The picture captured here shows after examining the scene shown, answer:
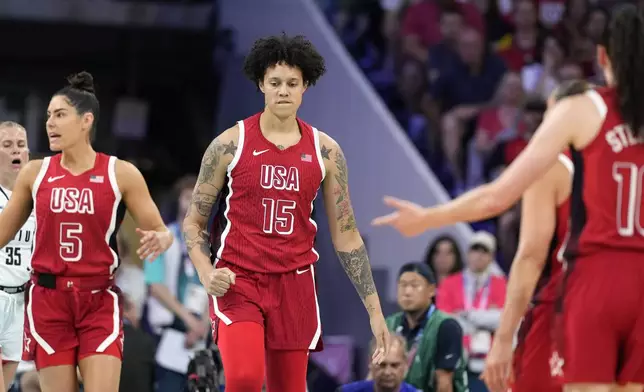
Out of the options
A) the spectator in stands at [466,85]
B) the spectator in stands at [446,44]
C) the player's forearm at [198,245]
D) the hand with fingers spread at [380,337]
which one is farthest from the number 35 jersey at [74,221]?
the spectator in stands at [446,44]

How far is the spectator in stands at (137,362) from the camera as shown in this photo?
919 centimetres

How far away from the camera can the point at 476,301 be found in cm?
984

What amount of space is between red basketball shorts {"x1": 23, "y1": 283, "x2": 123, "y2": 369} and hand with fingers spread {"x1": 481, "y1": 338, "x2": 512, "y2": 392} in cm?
224

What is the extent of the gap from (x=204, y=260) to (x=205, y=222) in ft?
0.72

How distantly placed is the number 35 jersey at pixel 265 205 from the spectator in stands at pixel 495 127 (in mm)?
6188

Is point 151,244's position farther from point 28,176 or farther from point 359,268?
point 359,268

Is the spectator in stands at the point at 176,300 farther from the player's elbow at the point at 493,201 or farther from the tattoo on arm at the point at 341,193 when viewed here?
the player's elbow at the point at 493,201

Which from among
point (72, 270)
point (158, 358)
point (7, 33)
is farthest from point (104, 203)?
point (7, 33)

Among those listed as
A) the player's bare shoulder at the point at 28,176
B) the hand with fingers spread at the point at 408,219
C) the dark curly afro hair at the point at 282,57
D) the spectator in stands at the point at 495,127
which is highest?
the spectator in stands at the point at 495,127

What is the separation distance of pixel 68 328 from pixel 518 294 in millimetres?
2527

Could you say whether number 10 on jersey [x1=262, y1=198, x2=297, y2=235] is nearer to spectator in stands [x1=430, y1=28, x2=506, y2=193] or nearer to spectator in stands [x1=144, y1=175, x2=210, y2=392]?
spectator in stands [x1=144, y1=175, x2=210, y2=392]

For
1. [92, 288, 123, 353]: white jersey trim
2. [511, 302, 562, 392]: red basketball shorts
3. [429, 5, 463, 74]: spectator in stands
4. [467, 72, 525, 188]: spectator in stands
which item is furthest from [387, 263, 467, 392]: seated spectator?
[429, 5, 463, 74]: spectator in stands

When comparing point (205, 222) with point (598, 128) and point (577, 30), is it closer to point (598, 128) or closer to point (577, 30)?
point (598, 128)

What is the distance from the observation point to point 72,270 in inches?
253
